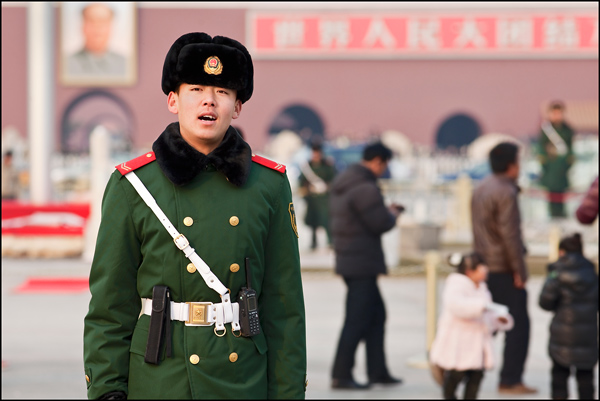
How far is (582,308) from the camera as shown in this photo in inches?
243

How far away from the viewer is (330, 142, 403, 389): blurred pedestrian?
22.3 feet

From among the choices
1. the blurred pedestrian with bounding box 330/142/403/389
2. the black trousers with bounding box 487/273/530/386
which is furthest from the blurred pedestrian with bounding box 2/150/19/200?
the black trousers with bounding box 487/273/530/386

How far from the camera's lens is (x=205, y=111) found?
288cm

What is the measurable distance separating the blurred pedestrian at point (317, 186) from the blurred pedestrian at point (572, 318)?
332 inches

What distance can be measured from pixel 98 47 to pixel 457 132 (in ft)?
37.4

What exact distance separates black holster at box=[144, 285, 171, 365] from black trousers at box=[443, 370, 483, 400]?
3512mm

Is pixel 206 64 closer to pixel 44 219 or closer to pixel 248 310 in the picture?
pixel 248 310

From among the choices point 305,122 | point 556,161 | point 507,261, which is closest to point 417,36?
point 305,122

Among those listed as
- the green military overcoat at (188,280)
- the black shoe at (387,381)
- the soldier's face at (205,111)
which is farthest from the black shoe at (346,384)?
the soldier's face at (205,111)

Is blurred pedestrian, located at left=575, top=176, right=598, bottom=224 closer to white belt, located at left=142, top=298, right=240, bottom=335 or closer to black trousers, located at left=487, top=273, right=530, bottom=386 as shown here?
black trousers, located at left=487, top=273, right=530, bottom=386

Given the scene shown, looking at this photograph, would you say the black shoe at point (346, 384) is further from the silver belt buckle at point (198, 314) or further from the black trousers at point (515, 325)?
Result: the silver belt buckle at point (198, 314)

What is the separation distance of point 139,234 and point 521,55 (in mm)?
28044

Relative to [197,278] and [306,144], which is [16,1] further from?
[197,278]

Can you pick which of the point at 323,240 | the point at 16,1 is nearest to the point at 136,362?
the point at 323,240
